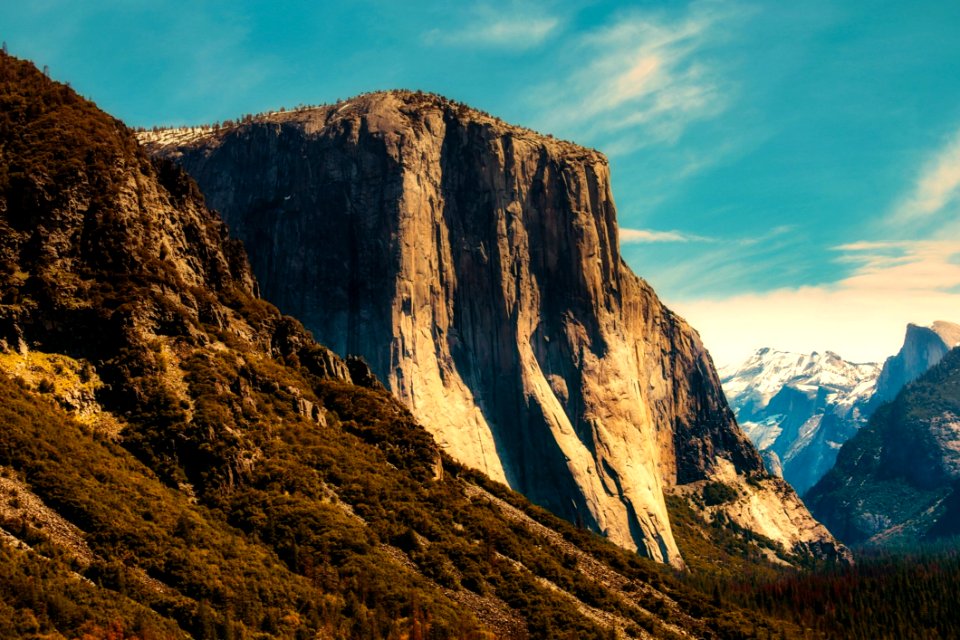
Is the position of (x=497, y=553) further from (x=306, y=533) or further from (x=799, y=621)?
(x=799, y=621)

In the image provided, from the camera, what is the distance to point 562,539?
15262cm

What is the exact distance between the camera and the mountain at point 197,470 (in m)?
88.1

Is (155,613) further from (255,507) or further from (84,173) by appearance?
(84,173)

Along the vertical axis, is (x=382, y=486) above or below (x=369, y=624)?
above

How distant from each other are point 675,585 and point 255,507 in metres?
76.6

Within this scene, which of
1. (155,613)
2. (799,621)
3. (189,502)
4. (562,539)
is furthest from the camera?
(799,621)

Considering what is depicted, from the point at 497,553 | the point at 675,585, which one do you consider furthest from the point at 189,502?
the point at 675,585

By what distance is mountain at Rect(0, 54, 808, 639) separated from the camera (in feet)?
289

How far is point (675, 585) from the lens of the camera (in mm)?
162125

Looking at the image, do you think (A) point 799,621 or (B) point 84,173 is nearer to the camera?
(B) point 84,173

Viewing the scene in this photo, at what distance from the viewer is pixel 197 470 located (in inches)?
4333

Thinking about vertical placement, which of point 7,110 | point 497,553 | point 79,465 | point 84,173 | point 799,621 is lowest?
point 799,621

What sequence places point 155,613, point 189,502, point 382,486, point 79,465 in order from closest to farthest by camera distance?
point 155,613
point 79,465
point 189,502
point 382,486

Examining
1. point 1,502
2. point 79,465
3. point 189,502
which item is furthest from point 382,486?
point 1,502
